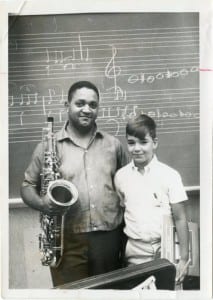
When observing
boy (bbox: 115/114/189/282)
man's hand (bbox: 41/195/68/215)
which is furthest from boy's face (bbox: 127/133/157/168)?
man's hand (bbox: 41/195/68/215)

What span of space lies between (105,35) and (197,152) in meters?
0.19

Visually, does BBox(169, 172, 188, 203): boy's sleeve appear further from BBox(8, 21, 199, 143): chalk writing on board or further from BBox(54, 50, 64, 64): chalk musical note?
BBox(54, 50, 64, 64): chalk musical note

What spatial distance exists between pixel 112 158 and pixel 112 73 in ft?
0.36

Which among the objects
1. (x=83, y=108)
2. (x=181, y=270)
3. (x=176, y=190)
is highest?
(x=83, y=108)

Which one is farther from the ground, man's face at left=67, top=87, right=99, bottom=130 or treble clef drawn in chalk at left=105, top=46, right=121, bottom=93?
treble clef drawn in chalk at left=105, top=46, right=121, bottom=93

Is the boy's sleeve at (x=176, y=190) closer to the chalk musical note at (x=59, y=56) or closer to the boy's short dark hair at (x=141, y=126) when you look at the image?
the boy's short dark hair at (x=141, y=126)

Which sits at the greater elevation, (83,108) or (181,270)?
(83,108)

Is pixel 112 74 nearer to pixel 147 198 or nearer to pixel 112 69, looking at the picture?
pixel 112 69

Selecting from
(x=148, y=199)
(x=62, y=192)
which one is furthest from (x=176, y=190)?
(x=62, y=192)

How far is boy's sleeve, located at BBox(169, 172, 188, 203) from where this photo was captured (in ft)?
1.64

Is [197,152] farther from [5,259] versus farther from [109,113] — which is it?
[5,259]

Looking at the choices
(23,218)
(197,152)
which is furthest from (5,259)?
(197,152)

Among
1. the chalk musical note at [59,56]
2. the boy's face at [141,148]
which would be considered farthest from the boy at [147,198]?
the chalk musical note at [59,56]

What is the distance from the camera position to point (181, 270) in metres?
0.50
